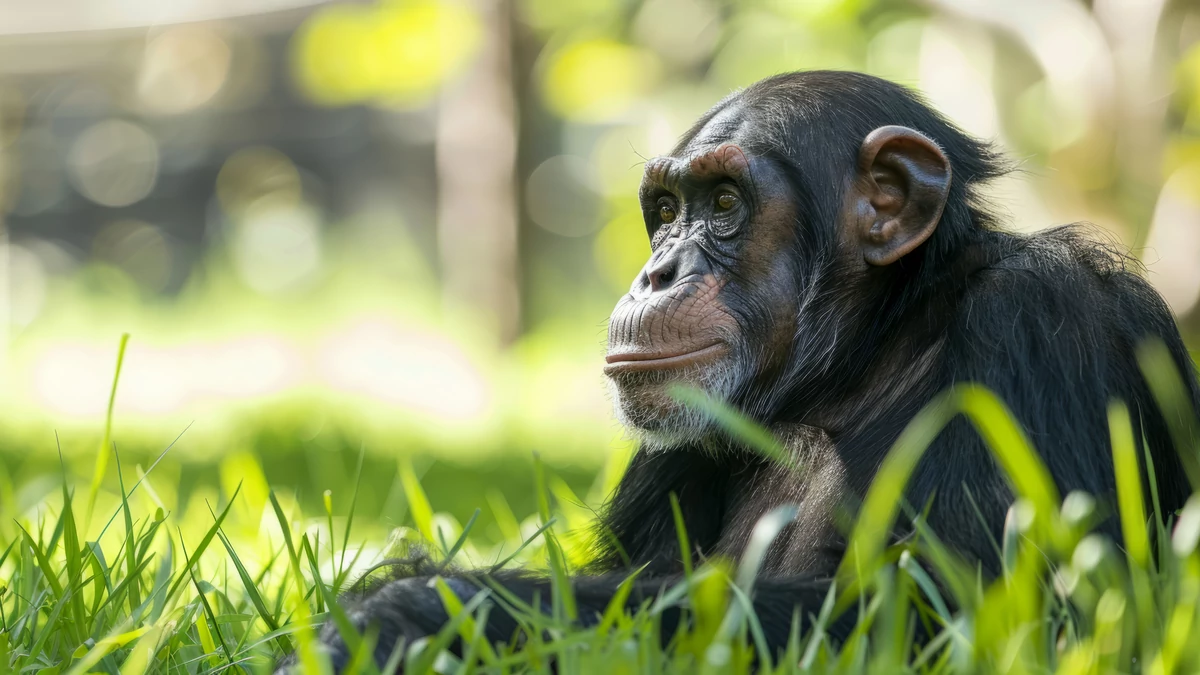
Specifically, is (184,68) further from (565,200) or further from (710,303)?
(710,303)

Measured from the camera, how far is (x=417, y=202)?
64.4 ft

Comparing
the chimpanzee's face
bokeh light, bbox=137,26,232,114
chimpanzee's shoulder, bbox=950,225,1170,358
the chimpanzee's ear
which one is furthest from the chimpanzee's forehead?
bokeh light, bbox=137,26,232,114

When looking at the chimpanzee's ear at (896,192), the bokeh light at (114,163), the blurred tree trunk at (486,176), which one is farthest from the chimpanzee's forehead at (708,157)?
the bokeh light at (114,163)

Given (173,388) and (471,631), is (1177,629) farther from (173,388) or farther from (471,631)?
(173,388)

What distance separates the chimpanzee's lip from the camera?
3.28 meters

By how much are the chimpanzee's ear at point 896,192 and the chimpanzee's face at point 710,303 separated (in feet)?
0.64

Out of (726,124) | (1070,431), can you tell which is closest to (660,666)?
(1070,431)

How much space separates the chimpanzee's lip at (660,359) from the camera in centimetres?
328

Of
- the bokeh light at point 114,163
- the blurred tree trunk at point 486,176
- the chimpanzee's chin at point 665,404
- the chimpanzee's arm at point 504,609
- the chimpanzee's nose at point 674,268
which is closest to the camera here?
the chimpanzee's arm at point 504,609

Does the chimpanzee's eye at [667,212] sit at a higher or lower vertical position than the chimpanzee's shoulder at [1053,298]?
higher

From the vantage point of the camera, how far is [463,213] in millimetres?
11109

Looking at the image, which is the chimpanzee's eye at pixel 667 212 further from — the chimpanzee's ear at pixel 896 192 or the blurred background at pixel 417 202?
the chimpanzee's ear at pixel 896 192

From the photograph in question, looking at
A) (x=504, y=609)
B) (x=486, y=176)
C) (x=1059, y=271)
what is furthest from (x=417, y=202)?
(x=504, y=609)

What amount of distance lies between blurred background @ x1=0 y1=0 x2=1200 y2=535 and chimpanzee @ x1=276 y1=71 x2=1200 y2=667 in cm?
47
